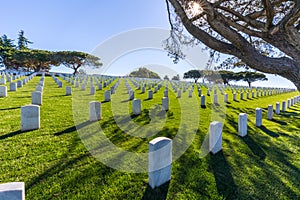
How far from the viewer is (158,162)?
2.65m

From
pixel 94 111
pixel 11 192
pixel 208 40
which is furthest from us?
pixel 94 111

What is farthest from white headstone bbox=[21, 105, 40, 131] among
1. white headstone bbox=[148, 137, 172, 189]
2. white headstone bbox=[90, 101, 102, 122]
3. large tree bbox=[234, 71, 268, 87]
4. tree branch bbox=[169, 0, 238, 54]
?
large tree bbox=[234, 71, 268, 87]

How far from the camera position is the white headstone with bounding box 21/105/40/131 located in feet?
14.7

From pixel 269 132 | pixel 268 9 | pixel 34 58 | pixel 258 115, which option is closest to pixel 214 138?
pixel 268 9

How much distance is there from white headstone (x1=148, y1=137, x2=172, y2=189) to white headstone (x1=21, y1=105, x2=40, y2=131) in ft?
12.3

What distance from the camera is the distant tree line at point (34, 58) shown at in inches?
1716

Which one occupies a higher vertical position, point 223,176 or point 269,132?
point 269,132

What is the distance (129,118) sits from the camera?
6.53 meters

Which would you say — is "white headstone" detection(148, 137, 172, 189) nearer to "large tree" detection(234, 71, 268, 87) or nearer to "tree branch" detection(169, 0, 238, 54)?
"tree branch" detection(169, 0, 238, 54)

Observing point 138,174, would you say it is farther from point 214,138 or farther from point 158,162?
point 214,138

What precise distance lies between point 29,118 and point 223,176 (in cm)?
494

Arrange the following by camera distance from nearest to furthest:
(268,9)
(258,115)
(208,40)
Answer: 1. (268,9)
2. (208,40)
3. (258,115)

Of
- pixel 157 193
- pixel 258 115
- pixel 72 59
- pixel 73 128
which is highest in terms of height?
pixel 72 59

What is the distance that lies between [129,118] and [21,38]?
7411cm
